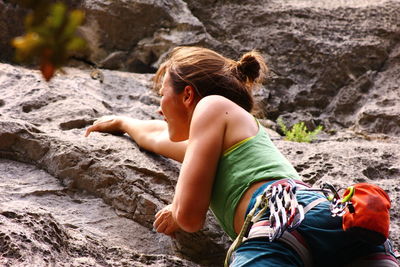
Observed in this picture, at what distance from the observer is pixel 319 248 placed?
6.85 feet

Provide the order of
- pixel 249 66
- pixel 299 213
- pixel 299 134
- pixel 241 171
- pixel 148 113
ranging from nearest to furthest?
pixel 299 213, pixel 241 171, pixel 249 66, pixel 148 113, pixel 299 134

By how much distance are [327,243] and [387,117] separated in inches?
138

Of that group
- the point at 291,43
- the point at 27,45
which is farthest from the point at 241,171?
the point at 291,43

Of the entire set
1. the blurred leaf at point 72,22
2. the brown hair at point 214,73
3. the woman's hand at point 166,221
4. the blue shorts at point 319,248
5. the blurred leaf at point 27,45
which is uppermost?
the blurred leaf at point 72,22

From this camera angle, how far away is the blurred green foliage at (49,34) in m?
0.71

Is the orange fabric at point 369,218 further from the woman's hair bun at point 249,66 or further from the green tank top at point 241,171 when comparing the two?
the woman's hair bun at point 249,66

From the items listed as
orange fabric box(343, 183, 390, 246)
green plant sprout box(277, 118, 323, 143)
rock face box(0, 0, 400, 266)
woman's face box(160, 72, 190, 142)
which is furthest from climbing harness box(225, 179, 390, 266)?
green plant sprout box(277, 118, 323, 143)

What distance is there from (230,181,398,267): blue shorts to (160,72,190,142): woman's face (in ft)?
2.73

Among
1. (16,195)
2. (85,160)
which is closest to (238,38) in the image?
(85,160)

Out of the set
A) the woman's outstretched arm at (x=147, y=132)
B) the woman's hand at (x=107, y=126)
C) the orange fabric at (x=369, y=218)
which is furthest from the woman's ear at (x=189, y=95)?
the woman's hand at (x=107, y=126)

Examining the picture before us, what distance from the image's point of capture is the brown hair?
8.92 ft

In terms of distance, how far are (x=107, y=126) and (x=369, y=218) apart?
228 centimetres

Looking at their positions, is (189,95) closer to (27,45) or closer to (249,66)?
(249,66)

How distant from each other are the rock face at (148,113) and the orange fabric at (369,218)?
116 centimetres
